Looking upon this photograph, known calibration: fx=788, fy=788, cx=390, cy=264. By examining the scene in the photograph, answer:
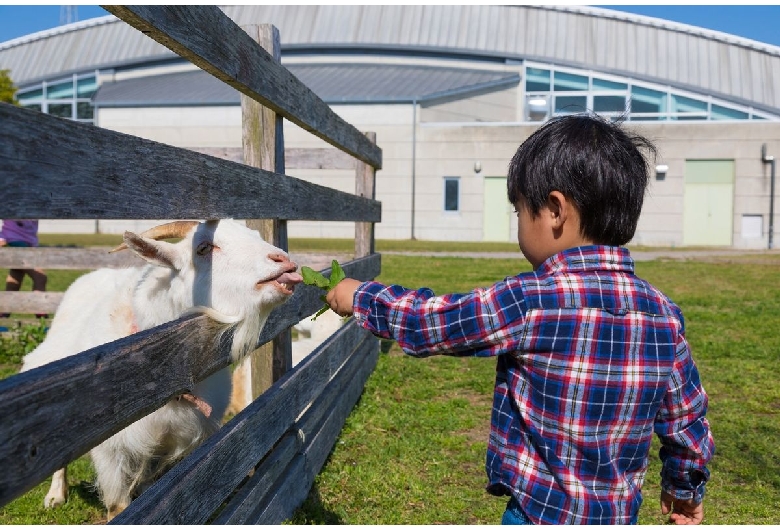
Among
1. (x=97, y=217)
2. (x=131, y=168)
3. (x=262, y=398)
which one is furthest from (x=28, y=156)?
(x=262, y=398)

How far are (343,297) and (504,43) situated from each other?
3947 centimetres

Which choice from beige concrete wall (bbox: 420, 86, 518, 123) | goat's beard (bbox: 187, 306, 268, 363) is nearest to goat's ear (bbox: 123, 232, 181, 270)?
goat's beard (bbox: 187, 306, 268, 363)

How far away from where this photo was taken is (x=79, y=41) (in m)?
44.7

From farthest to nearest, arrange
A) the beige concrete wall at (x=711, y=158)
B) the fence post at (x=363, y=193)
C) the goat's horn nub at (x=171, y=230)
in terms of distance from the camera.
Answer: the beige concrete wall at (x=711, y=158) < the fence post at (x=363, y=193) < the goat's horn nub at (x=171, y=230)

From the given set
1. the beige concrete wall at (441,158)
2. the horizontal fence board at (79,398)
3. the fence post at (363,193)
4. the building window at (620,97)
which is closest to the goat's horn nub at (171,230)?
the horizontal fence board at (79,398)

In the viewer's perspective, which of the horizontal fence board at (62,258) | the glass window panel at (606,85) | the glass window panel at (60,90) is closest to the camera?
the horizontal fence board at (62,258)

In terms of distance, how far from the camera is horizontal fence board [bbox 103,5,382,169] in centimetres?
209

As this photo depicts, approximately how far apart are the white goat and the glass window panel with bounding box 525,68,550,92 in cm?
3474

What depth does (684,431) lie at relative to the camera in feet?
7.73

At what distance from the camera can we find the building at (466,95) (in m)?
30.2

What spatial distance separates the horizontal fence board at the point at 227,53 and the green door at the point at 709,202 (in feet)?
93.8

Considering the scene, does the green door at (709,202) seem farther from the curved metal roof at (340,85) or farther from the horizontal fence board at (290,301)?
the horizontal fence board at (290,301)

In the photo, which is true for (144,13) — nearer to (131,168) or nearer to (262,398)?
(131,168)

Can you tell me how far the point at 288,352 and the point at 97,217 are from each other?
2.44 meters
